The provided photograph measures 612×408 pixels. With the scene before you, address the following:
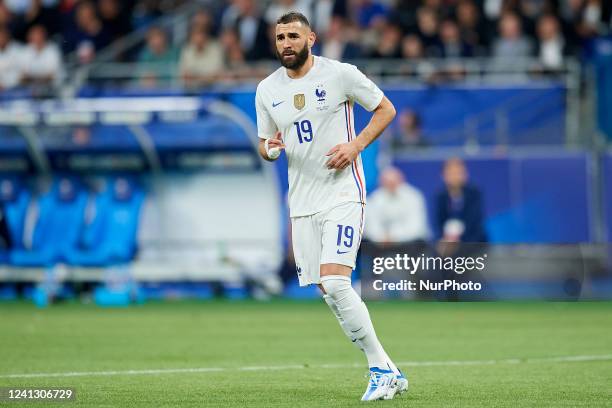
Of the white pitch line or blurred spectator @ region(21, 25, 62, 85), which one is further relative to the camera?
blurred spectator @ region(21, 25, 62, 85)

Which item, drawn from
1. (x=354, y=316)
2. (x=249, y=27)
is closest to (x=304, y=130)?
(x=354, y=316)

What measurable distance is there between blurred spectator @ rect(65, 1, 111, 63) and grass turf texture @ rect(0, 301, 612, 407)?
19.6 feet

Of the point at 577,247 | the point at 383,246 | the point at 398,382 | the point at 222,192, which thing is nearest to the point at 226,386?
the point at 398,382

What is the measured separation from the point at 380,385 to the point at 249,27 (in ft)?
46.9

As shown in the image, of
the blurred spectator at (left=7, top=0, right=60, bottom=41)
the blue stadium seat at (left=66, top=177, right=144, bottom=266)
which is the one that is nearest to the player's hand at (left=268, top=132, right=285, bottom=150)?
the blue stadium seat at (left=66, top=177, right=144, bottom=266)

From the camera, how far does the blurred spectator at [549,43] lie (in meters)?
19.9

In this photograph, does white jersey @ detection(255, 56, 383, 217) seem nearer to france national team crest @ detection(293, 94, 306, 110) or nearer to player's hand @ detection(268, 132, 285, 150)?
france national team crest @ detection(293, 94, 306, 110)

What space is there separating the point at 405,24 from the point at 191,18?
4.33 meters

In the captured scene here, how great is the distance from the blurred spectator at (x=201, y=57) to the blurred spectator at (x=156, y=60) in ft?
1.22

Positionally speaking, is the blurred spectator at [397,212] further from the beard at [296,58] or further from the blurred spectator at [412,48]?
the beard at [296,58]

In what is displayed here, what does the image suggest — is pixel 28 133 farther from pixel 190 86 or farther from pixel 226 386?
pixel 226 386

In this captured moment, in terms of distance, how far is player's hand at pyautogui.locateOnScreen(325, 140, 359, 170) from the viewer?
841 centimetres

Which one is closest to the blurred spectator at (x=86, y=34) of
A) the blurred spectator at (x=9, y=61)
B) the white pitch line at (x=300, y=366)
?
the blurred spectator at (x=9, y=61)

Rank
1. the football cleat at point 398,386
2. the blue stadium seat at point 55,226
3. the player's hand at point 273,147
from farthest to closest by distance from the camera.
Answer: the blue stadium seat at point 55,226 → the player's hand at point 273,147 → the football cleat at point 398,386
